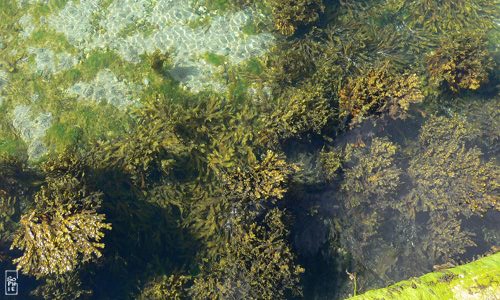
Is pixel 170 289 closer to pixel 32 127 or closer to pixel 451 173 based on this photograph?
pixel 32 127

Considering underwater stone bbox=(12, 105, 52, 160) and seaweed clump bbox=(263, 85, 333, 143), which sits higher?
seaweed clump bbox=(263, 85, 333, 143)

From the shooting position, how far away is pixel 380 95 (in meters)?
8.69

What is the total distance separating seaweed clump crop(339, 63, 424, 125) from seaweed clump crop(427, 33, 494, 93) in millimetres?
1077

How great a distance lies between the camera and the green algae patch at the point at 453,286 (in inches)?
244

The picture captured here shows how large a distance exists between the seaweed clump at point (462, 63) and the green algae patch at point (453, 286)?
4.54 metres

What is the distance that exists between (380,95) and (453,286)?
163 inches

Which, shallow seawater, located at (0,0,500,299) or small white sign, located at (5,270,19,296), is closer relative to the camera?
shallow seawater, located at (0,0,500,299)

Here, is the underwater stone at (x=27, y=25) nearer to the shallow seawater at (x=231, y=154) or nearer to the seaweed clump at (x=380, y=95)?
the shallow seawater at (x=231, y=154)

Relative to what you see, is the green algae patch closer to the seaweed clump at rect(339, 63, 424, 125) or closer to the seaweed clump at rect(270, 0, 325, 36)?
the seaweed clump at rect(339, 63, 424, 125)

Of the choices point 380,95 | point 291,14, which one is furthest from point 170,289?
point 291,14

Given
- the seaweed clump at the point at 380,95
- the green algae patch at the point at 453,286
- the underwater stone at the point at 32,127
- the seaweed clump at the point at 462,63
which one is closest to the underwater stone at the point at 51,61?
the underwater stone at the point at 32,127

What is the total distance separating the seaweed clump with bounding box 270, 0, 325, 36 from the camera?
376 inches

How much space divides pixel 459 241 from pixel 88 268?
25.8 ft

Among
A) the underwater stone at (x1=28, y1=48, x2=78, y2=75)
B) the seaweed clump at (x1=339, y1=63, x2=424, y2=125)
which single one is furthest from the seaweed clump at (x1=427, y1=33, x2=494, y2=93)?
the underwater stone at (x1=28, y1=48, x2=78, y2=75)
